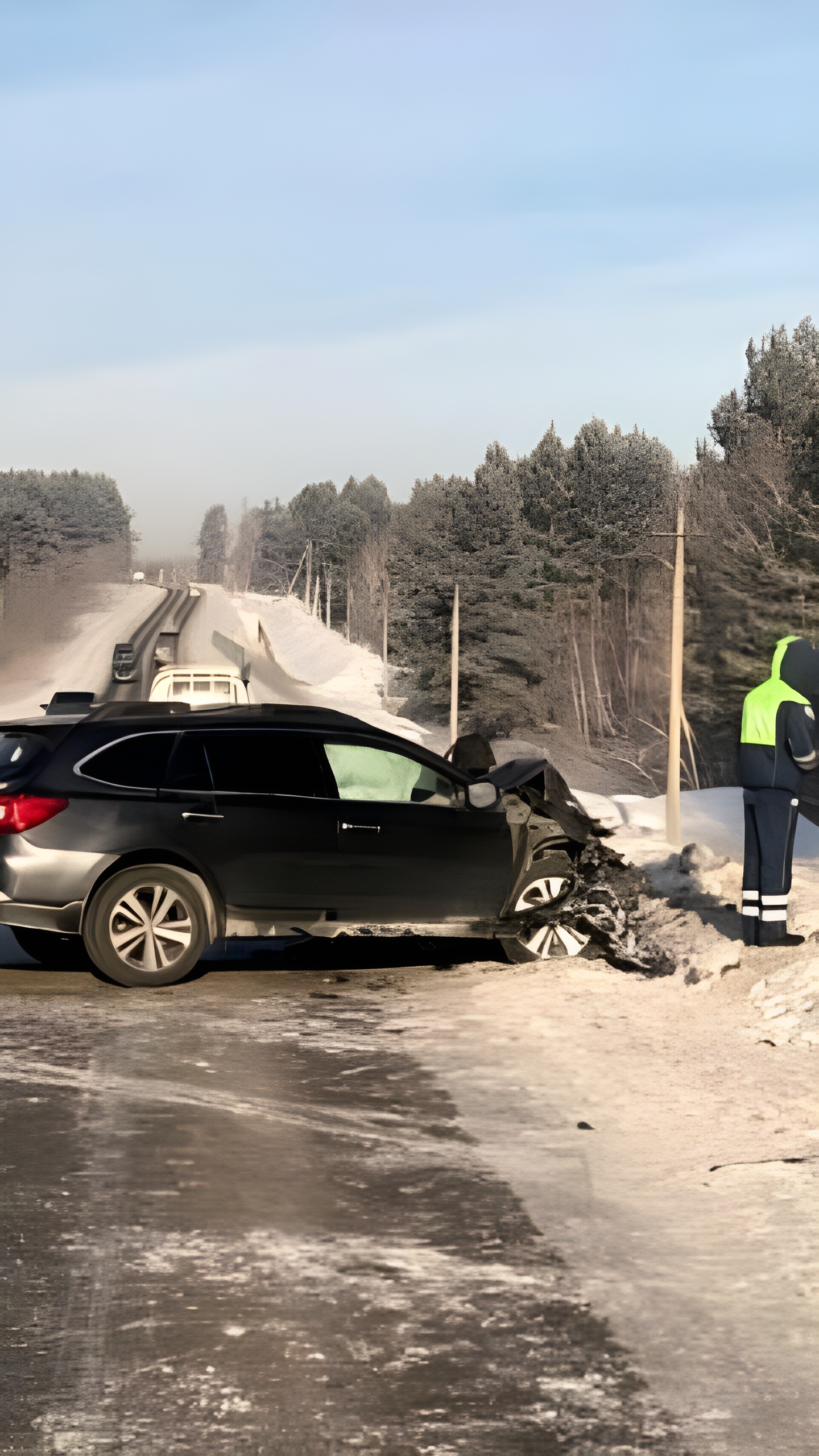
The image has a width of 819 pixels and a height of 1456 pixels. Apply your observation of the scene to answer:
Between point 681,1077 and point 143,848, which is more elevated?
point 143,848

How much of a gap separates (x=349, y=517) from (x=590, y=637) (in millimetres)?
77585

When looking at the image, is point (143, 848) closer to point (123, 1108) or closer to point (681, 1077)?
point (123, 1108)

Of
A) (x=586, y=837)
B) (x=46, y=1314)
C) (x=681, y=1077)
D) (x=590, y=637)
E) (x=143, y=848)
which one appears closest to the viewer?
(x=46, y=1314)

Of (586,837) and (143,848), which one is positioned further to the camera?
(586,837)

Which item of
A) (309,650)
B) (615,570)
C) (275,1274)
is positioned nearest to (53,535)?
(309,650)

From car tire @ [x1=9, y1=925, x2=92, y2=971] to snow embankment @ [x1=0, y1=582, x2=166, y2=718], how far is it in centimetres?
4725

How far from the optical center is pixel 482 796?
1099 cm

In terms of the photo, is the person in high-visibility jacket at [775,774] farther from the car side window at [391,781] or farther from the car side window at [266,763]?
the car side window at [266,763]

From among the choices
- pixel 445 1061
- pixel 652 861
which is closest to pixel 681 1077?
pixel 445 1061

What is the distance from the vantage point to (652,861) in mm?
16922

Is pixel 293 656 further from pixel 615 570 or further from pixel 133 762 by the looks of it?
pixel 133 762

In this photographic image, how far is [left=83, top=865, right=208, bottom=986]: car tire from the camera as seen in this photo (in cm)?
1027

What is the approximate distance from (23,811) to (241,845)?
140 centimetres

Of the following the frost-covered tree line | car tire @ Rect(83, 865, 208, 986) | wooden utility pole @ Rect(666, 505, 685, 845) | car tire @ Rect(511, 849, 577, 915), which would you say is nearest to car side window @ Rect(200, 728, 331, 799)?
car tire @ Rect(83, 865, 208, 986)
